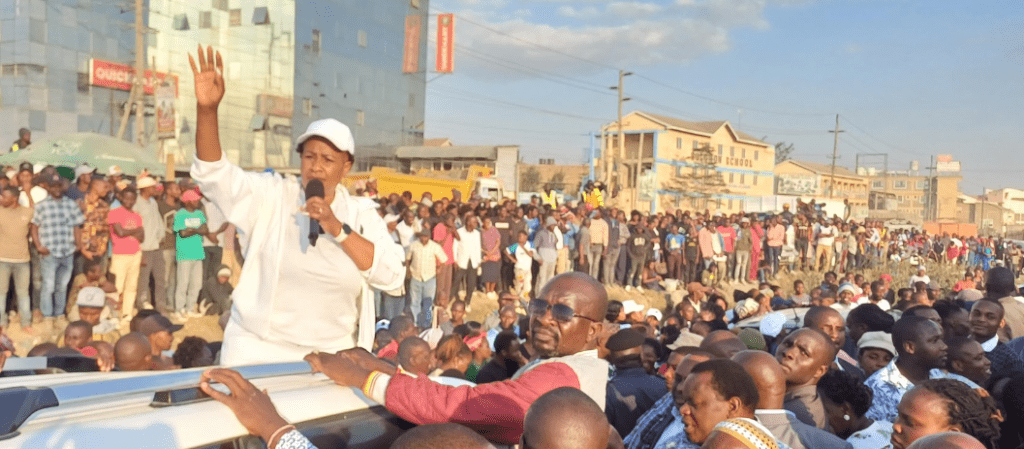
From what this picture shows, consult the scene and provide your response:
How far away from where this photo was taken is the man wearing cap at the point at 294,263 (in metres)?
3.10

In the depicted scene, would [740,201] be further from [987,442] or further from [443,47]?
[987,442]

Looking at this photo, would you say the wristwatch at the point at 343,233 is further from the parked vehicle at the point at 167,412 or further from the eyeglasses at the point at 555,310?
the eyeglasses at the point at 555,310

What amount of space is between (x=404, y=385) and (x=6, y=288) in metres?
7.99

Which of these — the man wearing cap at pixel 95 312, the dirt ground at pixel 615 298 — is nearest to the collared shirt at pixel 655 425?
the man wearing cap at pixel 95 312

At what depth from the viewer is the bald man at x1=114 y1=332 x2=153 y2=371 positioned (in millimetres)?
5137

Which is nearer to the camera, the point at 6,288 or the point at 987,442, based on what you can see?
the point at 987,442

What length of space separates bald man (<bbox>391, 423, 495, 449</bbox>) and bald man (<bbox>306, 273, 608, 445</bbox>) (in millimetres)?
535

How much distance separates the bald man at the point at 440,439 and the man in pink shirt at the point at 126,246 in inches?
334

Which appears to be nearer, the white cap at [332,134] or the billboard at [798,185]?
the white cap at [332,134]

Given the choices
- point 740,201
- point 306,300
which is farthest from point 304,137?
point 740,201

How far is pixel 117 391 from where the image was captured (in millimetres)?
2301

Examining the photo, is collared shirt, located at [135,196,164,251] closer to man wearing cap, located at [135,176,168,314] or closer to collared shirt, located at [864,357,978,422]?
man wearing cap, located at [135,176,168,314]

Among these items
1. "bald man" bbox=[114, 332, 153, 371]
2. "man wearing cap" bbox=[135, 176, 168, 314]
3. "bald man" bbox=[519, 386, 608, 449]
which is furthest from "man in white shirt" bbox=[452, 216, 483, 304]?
"bald man" bbox=[519, 386, 608, 449]

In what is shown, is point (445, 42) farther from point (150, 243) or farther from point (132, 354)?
point (132, 354)
